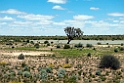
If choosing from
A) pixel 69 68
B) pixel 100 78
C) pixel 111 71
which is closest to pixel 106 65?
pixel 111 71

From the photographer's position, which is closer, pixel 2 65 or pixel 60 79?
pixel 60 79

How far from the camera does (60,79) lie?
24.9 metres

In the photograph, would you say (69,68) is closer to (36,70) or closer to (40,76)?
(36,70)

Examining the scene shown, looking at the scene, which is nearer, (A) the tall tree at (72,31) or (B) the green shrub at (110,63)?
(B) the green shrub at (110,63)

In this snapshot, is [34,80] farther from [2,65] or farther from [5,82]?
[2,65]

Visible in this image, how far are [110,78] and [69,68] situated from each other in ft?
24.8

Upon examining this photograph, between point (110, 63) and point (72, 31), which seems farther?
point (72, 31)

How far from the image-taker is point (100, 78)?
84.7 feet

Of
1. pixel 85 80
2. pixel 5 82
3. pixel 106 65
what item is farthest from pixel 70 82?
pixel 106 65

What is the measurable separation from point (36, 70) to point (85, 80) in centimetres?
778

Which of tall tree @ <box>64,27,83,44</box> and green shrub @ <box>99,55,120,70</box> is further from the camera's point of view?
tall tree @ <box>64,27,83,44</box>

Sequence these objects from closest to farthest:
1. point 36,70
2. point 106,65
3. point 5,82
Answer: point 5,82 < point 36,70 < point 106,65

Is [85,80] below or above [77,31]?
below

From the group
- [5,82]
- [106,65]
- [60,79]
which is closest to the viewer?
[5,82]
